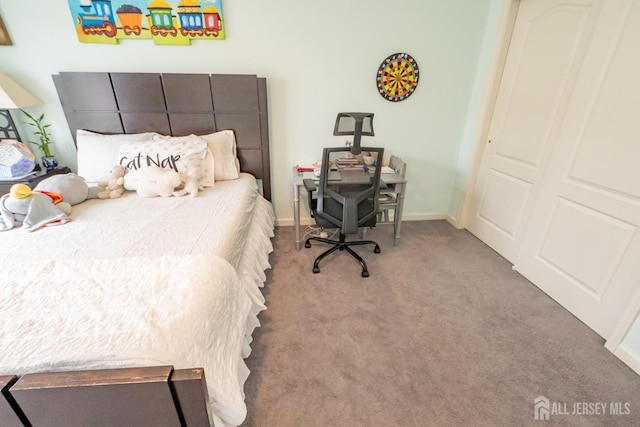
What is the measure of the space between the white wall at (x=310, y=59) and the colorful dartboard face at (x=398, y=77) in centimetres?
6

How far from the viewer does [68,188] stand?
171 centimetres

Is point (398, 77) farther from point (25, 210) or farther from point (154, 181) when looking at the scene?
point (25, 210)

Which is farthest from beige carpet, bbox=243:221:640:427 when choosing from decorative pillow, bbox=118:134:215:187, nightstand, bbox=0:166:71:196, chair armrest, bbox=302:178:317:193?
nightstand, bbox=0:166:71:196

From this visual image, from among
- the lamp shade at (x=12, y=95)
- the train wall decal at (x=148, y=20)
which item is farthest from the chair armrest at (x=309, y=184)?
the lamp shade at (x=12, y=95)

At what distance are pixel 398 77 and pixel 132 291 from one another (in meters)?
2.53

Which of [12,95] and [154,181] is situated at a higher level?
[12,95]

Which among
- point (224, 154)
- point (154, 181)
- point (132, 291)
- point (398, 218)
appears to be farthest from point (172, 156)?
point (398, 218)

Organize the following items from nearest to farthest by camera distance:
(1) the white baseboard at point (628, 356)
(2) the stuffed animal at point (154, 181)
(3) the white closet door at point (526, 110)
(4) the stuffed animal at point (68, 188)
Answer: (1) the white baseboard at point (628, 356) < (4) the stuffed animal at point (68, 188) < (3) the white closet door at point (526, 110) < (2) the stuffed animal at point (154, 181)

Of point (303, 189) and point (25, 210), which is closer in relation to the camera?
point (25, 210)

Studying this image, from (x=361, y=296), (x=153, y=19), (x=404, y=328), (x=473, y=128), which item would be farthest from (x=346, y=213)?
(x=153, y=19)

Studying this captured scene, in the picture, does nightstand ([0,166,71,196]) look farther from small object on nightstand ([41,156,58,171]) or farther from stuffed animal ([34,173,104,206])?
stuffed animal ([34,173,104,206])

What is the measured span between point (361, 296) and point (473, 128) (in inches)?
77.7

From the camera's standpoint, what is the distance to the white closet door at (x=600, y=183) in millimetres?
1461

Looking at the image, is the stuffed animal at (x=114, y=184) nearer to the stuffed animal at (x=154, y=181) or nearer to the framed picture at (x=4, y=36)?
the stuffed animal at (x=154, y=181)
